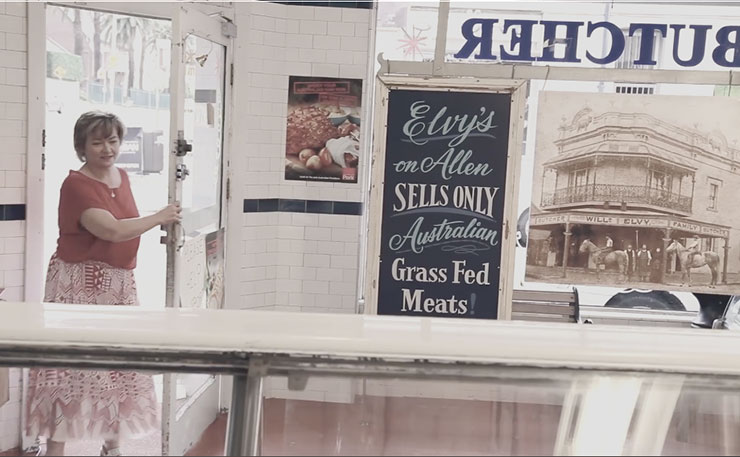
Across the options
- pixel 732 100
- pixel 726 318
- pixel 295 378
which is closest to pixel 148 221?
pixel 295 378

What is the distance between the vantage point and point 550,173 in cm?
471

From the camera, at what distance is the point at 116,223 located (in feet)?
13.3

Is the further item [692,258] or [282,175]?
[282,175]

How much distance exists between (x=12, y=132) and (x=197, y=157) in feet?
3.28

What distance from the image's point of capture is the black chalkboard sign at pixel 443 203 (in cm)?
457

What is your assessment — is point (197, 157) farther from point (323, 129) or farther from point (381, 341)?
point (381, 341)

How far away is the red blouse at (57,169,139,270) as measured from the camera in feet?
13.4

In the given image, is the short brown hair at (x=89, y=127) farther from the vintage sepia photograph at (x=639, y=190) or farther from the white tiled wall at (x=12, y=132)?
the vintage sepia photograph at (x=639, y=190)

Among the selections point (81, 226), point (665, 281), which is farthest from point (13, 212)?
point (665, 281)

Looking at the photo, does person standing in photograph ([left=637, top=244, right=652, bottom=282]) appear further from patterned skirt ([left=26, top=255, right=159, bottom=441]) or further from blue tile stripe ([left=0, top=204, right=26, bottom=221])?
blue tile stripe ([left=0, top=204, right=26, bottom=221])

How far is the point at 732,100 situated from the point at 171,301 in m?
3.18

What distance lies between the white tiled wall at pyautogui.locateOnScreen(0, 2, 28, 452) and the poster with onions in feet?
5.93

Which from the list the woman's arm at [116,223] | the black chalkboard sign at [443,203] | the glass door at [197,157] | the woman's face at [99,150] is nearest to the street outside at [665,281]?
the black chalkboard sign at [443,203]

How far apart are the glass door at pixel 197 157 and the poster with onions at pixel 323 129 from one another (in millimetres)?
588
